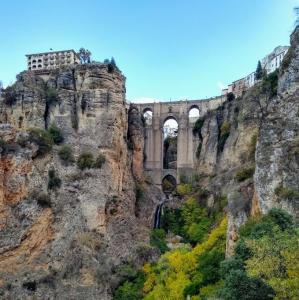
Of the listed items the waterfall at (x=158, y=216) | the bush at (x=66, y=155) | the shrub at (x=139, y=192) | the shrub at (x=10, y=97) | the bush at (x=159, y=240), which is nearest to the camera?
the bush at (x=66, y=155)

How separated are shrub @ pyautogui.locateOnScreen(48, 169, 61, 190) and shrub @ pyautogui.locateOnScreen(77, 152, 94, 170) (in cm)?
250

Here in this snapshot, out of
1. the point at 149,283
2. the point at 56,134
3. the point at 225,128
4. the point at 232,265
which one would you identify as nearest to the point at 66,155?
the point at 56,134

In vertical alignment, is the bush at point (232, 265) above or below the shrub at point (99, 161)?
below

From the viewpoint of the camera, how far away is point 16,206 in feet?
144

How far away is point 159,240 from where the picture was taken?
173ft

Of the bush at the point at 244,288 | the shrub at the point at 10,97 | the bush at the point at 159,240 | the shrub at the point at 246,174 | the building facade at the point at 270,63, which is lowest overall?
the bush at the point at 159,240

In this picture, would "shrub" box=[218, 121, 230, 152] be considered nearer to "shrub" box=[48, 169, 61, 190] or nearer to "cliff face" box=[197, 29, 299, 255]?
"shrub" box=[48, 169, 61, 190]

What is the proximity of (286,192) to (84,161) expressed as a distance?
24768mm

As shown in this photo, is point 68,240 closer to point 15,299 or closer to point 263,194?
point 15,299

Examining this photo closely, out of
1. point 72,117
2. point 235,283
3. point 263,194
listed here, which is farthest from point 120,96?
point 235,283

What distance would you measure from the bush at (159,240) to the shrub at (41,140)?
13039 millimetres

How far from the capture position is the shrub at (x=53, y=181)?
4672 cm

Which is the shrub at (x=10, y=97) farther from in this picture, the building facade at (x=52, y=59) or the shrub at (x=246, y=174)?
the building facade at (x=52, y=59)

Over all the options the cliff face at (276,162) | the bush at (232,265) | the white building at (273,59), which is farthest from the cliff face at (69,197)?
the white building at (273,59)
